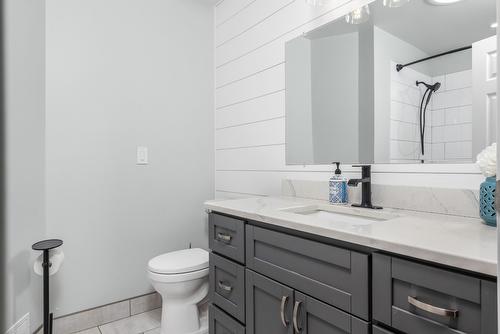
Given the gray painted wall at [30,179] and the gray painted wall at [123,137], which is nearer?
the gray painted wall at [30,179]

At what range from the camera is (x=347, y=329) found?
0.84 m

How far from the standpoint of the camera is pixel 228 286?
4.49ft

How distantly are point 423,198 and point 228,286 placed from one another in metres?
0.96

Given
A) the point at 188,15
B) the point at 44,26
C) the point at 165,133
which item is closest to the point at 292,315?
the point at 165,133

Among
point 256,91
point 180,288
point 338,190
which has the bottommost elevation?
point 180,288

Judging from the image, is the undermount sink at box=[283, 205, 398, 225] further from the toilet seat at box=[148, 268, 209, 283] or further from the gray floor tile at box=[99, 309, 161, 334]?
the gray floor tile at box=[99, 309, 161, 334]

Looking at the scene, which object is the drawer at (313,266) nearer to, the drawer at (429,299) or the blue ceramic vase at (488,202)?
the drawer at (429,299)

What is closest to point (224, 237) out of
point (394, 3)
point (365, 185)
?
point (365, 185)

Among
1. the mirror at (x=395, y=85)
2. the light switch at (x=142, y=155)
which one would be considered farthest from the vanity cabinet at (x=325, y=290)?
the light switch at (x=142, y=155)

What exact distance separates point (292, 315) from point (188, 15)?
233cm

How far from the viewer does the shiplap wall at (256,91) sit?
5.85 ft

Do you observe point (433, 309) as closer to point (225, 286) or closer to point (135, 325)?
point (225, 286)

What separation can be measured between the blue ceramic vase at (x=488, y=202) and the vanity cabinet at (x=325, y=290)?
399 mm

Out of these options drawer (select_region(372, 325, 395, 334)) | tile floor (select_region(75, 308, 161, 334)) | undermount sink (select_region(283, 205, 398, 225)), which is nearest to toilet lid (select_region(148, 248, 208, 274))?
tile floor (select_region(75, 308, 161, 334))
